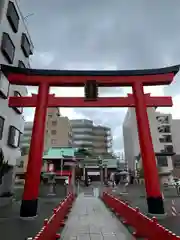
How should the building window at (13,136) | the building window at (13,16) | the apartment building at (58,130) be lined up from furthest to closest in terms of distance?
the apartment building at (58,130) < the building window at (13,136) < the building window at (13,16)

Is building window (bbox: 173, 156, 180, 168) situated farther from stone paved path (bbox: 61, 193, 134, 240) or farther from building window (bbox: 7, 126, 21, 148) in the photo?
stone paved path (bbox: 61, 193, 134, 240)

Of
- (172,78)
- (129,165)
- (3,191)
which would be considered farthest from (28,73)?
(129,165)

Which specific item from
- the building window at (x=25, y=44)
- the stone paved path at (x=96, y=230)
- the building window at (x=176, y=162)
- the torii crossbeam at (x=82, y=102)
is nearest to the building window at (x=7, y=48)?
the building window at (x=25, y=44)

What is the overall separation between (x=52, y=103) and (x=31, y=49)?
1151 cm

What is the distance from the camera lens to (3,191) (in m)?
18.7

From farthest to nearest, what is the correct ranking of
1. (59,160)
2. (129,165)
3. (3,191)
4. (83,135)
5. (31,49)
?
(83,135) → (129,165) → (59,160) → (31,49) → (3,191)

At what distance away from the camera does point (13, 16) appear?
56.9ft

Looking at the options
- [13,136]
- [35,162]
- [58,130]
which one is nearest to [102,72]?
[35,162]

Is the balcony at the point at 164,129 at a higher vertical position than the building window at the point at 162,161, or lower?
higher

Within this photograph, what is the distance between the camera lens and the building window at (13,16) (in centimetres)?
1666

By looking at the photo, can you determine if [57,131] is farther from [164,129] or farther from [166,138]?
[166,138]

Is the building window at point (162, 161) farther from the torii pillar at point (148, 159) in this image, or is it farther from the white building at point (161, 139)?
the torii pillar at point (148, 159)

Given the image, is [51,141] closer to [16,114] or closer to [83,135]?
[83,135]

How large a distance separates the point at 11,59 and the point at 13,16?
3210mm
